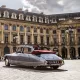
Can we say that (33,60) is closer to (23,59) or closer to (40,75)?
(23,59)

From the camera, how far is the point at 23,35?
59938 mm

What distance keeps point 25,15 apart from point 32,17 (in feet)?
7.52

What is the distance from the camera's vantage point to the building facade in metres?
56.8

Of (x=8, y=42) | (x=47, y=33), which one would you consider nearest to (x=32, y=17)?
(x=47, y=33)

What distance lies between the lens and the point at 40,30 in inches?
Answer: 2502

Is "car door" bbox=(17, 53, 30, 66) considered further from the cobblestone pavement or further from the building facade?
the building facade

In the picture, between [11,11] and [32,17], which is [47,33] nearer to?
[32,17]

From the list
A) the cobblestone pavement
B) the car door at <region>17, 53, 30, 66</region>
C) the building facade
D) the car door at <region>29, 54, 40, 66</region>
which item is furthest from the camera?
the building facade

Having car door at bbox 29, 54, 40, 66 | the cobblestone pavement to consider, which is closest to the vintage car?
car door at bbox 29, 54, 40, 66

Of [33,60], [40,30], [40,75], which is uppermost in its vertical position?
[40,30]

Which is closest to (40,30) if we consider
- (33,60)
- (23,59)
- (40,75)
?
(23,59)

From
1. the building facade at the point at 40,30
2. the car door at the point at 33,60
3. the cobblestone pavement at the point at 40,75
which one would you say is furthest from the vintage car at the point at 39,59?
the building facade at the point at 40,30

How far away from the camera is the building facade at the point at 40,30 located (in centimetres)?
5675

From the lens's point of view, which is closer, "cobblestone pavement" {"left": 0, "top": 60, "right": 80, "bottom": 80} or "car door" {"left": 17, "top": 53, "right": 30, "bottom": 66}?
"cobblestone pavement" {"left": 0, "top": 60, "right": 80, "bottom": 80}
